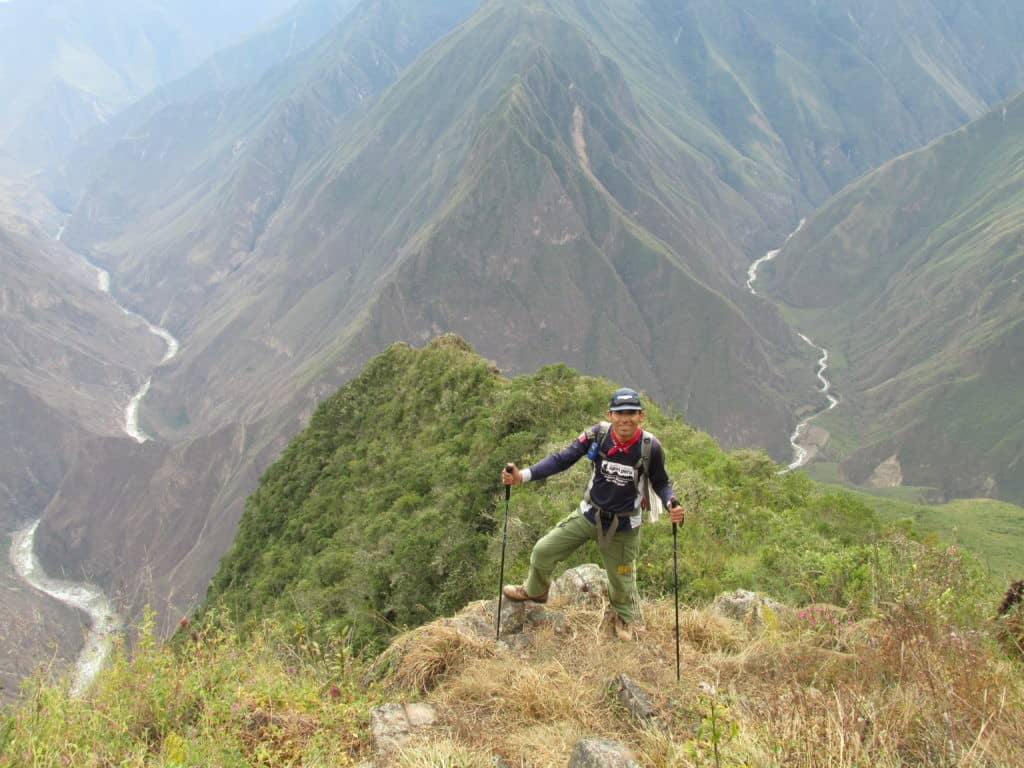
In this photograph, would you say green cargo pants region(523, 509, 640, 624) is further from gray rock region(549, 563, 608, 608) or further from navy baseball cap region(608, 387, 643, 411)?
navy baseball cap region(608, 387, 643, 411)

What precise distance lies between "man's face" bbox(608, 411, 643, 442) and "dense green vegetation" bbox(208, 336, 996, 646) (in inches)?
104

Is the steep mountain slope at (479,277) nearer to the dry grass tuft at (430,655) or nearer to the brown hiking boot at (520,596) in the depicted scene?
the brown hiking boot at (520,596)

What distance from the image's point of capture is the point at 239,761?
14.9 feet

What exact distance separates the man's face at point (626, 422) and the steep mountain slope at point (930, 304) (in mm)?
96268

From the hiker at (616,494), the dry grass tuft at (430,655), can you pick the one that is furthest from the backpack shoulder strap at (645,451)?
the dry grass tuft at (430,655)

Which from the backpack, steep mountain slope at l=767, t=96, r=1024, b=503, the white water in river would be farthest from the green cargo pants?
steep mountain slope at l=767, t=96, r=1024, b=503

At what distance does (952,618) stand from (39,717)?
7.53 metres

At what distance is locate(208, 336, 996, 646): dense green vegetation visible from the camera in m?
9.02

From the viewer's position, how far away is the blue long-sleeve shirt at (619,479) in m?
6.44

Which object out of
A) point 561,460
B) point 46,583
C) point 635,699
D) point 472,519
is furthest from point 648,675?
point 46,583

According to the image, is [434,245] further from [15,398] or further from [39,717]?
[39,717]

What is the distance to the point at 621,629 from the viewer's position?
6668mm

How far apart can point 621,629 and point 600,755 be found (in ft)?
7.64

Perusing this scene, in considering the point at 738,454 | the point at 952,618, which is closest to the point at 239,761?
the point at 952,618
